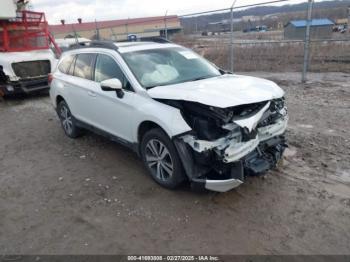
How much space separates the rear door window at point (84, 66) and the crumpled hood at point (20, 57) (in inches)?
213

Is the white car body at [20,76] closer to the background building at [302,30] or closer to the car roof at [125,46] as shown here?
the car roof at [125,46]

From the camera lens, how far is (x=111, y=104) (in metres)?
4.52

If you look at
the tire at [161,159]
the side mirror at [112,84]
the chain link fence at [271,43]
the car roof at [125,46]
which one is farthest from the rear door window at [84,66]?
the chain link fence at [271,43]

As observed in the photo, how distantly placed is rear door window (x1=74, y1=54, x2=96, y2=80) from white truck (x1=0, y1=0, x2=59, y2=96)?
5.41m

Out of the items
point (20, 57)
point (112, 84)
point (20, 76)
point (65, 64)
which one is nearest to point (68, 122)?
point (65, 64)

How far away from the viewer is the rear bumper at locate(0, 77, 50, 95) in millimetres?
9835

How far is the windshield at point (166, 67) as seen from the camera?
4.25 meters

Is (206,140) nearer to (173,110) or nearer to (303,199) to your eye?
(173,110)

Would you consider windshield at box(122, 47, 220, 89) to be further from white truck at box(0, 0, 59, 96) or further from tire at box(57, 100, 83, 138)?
white truck at box(0, 0, 59, 96)

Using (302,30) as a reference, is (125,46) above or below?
above

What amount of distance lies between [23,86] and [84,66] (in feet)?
18.8

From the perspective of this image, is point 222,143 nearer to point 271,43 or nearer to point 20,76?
point 20,76

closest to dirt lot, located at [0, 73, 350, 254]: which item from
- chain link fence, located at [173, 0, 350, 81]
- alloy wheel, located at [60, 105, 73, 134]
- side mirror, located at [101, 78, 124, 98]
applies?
alloy wheel, located at [60, 105, 73, 134]

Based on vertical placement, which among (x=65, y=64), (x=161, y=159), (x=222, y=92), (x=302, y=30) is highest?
(x=302, y=30)
